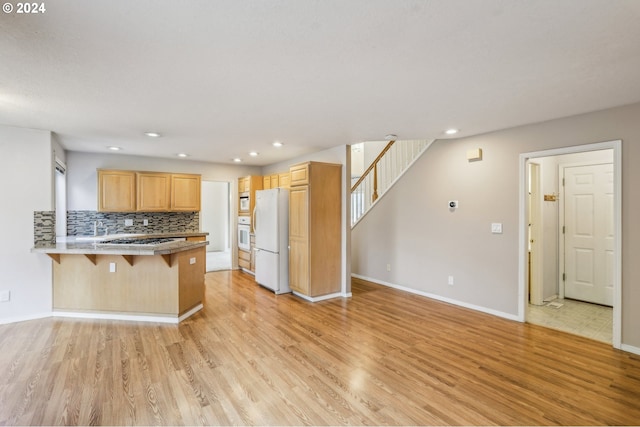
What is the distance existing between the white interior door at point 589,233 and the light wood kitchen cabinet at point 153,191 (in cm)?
674

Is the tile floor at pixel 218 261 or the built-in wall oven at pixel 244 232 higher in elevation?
the built-in wall oven at pixel 244 232

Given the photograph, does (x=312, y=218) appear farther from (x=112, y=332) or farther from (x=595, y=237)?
(x=595, y=237)

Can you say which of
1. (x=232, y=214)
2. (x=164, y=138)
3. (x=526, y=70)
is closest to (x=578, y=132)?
(x=526, y=70)

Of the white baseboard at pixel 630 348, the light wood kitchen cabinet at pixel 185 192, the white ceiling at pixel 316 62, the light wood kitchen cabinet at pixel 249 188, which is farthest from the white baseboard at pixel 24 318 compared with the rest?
the white baseboard at pixel 630 348

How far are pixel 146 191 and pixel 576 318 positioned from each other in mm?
6891

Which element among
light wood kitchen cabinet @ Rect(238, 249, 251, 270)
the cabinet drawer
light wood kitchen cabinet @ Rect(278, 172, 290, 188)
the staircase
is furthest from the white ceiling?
light wood kitchen cabinet @ Rect(238, 249, 251, 270)

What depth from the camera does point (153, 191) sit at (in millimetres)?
5734

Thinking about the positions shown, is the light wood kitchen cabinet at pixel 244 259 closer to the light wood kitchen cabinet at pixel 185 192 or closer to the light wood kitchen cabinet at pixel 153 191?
the light wood kitchen cabinet at pixel 185 192

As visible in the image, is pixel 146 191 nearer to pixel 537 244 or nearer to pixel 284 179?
pixel 284 179

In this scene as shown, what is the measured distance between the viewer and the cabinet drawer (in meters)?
4.61

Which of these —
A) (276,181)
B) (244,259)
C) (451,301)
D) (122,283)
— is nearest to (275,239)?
(276,181)

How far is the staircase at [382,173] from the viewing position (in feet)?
18.5

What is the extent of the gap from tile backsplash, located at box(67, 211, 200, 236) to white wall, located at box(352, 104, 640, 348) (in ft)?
12.6

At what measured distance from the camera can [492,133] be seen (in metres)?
4.02
